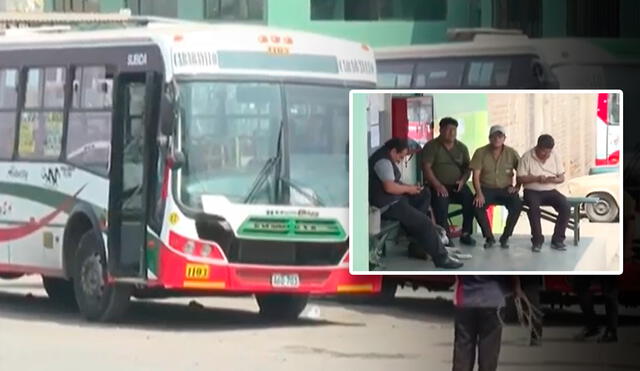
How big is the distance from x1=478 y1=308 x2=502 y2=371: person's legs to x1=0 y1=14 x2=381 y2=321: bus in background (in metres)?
0.49

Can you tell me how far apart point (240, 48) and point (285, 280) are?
38.7 inches

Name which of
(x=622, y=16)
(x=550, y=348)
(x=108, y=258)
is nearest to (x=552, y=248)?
(x=550, y=348)

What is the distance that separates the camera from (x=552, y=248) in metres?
Answer: 7.49

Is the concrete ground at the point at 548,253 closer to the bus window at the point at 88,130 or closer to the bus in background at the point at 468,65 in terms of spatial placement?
the bus in background at the point at 468,65

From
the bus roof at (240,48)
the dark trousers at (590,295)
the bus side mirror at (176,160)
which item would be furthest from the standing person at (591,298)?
the bus side mirror at (176,160)

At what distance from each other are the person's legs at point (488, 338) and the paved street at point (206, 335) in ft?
0.54

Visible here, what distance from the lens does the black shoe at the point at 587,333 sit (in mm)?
7617

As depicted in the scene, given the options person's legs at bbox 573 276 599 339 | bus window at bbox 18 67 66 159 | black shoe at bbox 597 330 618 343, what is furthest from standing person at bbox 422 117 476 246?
bus window at bbox 18 67 66 159

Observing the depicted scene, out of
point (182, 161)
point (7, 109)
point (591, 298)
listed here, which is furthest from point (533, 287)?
point (7, 109)

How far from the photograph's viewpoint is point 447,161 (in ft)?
24.4

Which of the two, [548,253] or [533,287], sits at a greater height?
[548,253]

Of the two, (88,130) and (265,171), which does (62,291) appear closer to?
(88,130)

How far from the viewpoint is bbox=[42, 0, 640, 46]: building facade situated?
737 centimetres

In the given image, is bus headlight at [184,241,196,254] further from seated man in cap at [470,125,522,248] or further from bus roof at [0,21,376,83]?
seated man in cap at [470,125,522,248]
